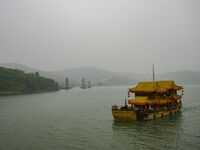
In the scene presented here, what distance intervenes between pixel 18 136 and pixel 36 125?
30.2 feet

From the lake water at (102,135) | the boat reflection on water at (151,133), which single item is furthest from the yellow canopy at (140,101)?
the lake water at (102,135)

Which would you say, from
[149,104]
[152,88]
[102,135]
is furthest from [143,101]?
[102,135]

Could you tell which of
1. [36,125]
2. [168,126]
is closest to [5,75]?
[36,125]

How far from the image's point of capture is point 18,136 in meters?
37.4

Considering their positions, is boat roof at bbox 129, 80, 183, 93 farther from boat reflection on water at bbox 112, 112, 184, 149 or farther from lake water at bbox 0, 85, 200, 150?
lake water at bbox 0, 85, 200, 150

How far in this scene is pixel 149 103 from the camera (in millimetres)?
48781

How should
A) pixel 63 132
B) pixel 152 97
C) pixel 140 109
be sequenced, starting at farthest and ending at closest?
pixel 152 97, pixel 140 109, pixel 63 132

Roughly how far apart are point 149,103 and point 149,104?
28 centimetres

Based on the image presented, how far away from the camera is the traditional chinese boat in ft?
149

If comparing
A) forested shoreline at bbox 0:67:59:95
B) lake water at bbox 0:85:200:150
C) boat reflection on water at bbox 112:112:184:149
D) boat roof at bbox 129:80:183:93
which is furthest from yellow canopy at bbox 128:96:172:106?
forested shoreline at bbox 0:67:59:95

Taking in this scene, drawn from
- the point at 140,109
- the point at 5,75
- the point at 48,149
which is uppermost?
the point at 5,75

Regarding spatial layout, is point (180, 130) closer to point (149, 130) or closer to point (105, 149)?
point (149, 130)

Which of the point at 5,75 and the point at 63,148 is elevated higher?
the point at 5,75

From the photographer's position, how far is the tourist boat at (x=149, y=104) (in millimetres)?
45500
